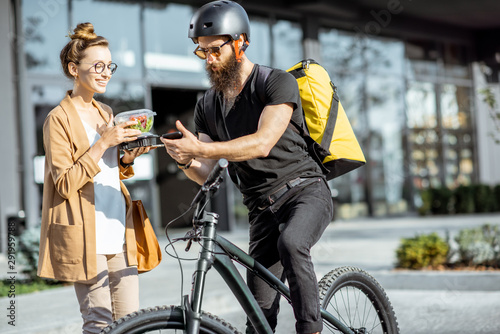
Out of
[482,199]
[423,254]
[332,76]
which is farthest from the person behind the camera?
[482,199]

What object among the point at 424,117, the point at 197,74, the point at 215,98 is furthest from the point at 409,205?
the point at 215,98

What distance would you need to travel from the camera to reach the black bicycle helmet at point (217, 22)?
3066 millimetres

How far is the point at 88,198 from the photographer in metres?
3.10

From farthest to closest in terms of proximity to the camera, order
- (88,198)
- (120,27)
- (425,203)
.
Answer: (425,203), (120,27), (88,198)

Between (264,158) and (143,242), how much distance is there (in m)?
0.73

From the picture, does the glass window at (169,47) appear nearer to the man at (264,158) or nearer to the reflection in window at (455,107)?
the reflection in window at (455,107)

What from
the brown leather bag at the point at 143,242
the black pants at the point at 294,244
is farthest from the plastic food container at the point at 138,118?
the black pants at the point at 294,244

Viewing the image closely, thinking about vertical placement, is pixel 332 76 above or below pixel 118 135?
above

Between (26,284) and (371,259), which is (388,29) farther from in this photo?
(26,284)

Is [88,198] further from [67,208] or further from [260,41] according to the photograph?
[260,41]

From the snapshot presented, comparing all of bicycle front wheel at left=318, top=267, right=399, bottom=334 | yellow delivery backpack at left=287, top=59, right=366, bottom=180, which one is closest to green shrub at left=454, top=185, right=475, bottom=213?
bicycle front wheel at left=318, top=267, right=399, bottom=334

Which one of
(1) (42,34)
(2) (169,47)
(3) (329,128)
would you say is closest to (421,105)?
(2) (169,47)

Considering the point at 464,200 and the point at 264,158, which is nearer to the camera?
the point at 264,158

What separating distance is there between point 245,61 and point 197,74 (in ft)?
37.3
